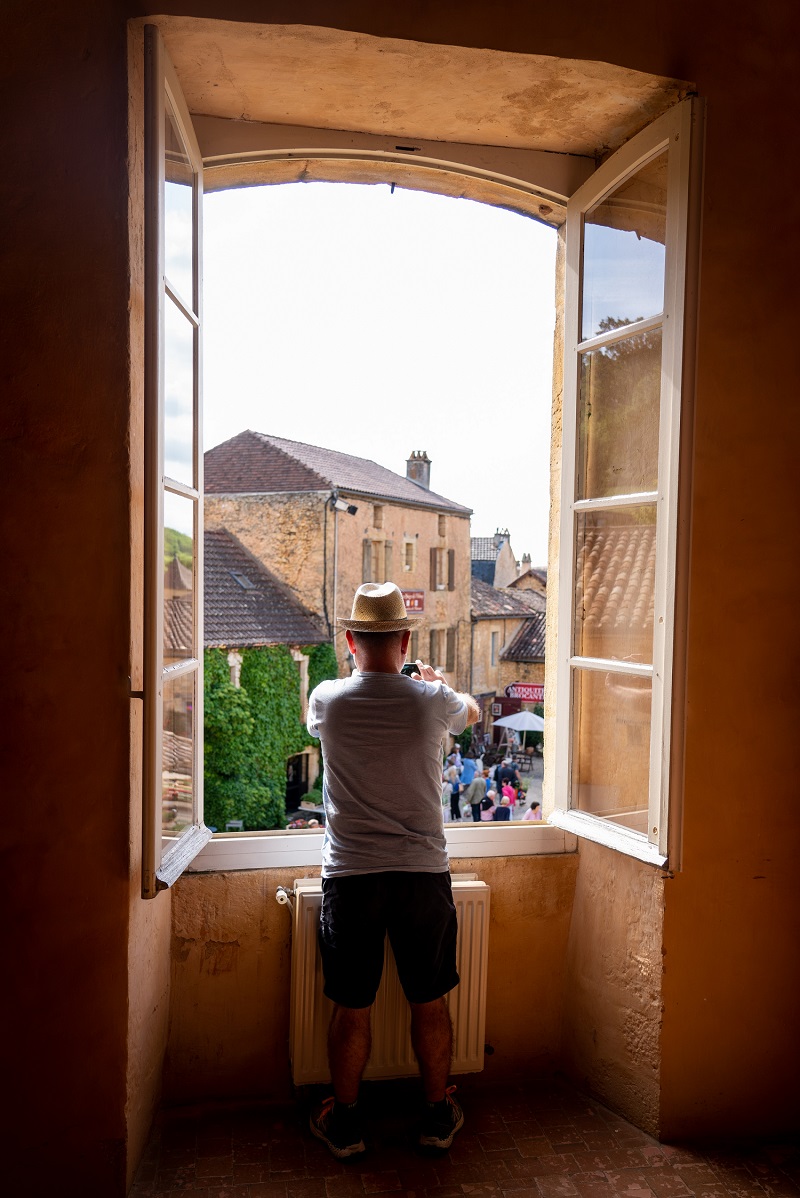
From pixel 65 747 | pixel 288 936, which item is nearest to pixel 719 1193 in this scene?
pixel 288 936

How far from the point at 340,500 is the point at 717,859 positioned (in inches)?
466

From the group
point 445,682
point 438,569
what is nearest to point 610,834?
point 445,682

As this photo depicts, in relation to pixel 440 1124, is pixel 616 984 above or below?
above

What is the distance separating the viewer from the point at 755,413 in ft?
7.09

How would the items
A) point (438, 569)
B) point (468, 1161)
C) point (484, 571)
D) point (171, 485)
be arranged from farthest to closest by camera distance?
point (438, 569)
point (484, 571)
point (468, 1161)
point (171, 485)

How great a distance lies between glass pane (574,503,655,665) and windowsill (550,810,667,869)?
47 cm

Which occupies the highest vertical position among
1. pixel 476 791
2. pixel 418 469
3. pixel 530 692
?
Answer: pixel 418 469

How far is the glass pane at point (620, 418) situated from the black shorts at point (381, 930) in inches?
48.1

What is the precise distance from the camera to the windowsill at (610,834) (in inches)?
83.8

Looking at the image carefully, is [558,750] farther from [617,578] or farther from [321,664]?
[321,664]

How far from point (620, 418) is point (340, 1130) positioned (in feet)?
6.87

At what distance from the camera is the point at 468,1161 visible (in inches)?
84.0

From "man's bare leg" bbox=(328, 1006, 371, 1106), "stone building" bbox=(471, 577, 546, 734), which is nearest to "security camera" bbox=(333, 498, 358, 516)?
"stone building" bbox=(471, 577, 546, 734)

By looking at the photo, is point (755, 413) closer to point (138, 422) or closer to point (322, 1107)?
point (138, 422)
